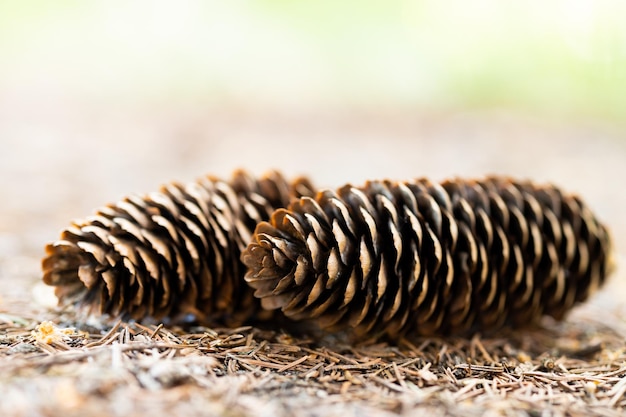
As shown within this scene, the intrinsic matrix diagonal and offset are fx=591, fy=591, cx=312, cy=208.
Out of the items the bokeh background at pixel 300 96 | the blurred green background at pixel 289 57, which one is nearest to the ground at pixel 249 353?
the bokeh background at pixel 300 96

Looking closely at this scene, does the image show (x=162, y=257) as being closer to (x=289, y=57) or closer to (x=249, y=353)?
(x=249, y=353)

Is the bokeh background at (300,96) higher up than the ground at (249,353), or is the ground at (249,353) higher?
the bokeh background at (300,96)

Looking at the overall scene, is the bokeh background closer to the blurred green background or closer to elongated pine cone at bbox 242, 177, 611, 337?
the blurred green background

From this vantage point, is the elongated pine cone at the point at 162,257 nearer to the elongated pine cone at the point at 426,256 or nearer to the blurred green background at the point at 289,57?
the elongated pine cone at the point at 426,256

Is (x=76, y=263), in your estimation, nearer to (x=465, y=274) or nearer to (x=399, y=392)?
(x=399, y=392)

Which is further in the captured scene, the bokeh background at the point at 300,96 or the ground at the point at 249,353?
the bokeh background at the point at 300,96
